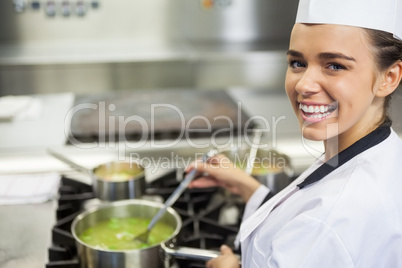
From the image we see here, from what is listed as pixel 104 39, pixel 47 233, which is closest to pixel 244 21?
pixel 104 39

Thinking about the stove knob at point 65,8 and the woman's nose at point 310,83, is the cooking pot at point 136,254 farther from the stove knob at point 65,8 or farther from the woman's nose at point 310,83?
the stove knob at point 65,8

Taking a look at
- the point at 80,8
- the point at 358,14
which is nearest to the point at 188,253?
the point at 358,14

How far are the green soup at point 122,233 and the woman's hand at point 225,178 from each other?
0.68 feet

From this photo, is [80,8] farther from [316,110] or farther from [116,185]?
[316,110]

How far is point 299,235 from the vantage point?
0.86 m

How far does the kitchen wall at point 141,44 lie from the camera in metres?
3.69

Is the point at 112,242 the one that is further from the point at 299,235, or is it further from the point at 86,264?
the point at 299,235

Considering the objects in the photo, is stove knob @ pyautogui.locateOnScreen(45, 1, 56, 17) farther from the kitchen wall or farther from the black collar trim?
the black collar trim

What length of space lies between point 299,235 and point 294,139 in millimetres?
1051

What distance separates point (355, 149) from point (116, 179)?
2.73ft

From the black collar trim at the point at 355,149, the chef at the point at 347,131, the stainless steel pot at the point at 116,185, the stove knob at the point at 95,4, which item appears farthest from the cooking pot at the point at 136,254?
the stove knob at the point at 95,4

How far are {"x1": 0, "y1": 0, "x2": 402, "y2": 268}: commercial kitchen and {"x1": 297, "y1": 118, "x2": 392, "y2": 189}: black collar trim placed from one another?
6cm

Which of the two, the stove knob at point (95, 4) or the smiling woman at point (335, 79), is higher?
the stove knob at point (95, 4)

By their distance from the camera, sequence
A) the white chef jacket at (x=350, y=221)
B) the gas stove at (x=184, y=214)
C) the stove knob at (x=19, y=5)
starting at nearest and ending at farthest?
the white chef jacket at (x=350, y=221) → the gas stove at (x=184, y=214) → the stove knob at (x=19, y=5)
